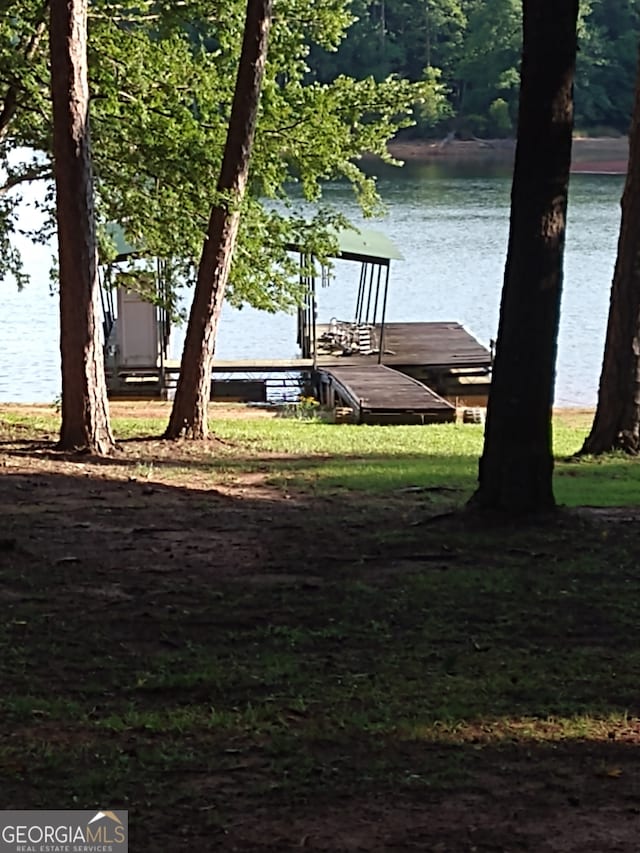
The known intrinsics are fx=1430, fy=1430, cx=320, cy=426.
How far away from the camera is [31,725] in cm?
489

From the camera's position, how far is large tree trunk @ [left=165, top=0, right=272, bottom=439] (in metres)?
14.6

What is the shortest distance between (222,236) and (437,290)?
27301 mm

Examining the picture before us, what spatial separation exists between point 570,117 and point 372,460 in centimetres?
658

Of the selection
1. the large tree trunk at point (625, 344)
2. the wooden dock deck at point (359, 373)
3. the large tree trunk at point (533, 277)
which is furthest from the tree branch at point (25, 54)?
the wooden dock deck at point (359, 373)

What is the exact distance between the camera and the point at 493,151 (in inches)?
2854

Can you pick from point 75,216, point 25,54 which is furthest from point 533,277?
point 25,54

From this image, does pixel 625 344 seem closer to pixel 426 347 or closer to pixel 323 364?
pixel 323 364

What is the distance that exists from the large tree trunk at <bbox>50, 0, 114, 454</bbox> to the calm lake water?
14216 millimetres

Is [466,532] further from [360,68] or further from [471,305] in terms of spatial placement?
[360,68]

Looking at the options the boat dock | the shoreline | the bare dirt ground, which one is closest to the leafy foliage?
the bare dirt ground

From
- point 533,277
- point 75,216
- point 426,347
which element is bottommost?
point 426,347

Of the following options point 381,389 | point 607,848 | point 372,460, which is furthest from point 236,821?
point 381,389

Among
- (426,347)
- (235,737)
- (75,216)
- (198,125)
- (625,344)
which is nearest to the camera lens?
(235,737)

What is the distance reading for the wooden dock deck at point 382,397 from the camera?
22922 mm
